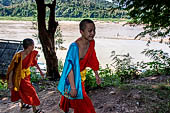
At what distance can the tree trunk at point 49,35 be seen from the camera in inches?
275

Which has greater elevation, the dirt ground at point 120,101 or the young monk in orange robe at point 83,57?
the young monk in orange robe at point 83,57

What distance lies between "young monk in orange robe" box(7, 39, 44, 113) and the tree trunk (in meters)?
3.23

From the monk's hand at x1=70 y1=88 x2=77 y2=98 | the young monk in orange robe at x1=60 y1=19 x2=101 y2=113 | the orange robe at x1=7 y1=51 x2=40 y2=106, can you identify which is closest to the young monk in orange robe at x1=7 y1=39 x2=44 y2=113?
the orange robe at x1=7 y1=51 x2=40 y2=106

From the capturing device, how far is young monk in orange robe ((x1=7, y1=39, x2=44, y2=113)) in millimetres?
3827

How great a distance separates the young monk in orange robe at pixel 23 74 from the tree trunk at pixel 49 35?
3229mm

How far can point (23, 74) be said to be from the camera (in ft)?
13.2

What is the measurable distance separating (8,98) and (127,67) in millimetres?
3636

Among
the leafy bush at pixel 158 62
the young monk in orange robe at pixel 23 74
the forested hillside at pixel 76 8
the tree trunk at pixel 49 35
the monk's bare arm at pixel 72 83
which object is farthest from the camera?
the tree trunk at pixel 49 35

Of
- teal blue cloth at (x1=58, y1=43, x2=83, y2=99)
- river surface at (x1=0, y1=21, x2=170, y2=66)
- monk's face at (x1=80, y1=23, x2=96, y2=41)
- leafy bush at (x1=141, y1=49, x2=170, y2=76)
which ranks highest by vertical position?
monk's face at (x1=80, y1=23, x2=96, y2=41)

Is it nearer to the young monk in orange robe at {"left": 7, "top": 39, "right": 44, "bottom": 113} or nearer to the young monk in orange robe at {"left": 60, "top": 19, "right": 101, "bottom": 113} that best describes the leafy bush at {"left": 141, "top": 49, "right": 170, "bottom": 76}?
the young monk in orange robe at {"left": 7, "top": 39, "right": 44, "bottom": 113}

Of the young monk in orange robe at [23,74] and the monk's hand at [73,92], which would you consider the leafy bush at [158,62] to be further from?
the monk's hand at [73,92]

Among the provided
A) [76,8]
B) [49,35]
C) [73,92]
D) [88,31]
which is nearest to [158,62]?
[49,35]

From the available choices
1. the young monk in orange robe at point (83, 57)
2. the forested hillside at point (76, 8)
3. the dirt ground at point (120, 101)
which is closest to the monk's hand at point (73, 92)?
the young monk in orange robe at point (83, 57)

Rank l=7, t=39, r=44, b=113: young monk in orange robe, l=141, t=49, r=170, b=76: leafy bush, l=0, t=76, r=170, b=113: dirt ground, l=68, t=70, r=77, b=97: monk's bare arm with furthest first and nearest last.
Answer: l=141, t=49, r=170, b=76: leafy bush → l=7, t=39, r=44, b=113: young monk in orange robe → l=0, t=76, r=170, b=113: dirt ground → l=68, t=70, r=77, b=97: monk's bare arm
